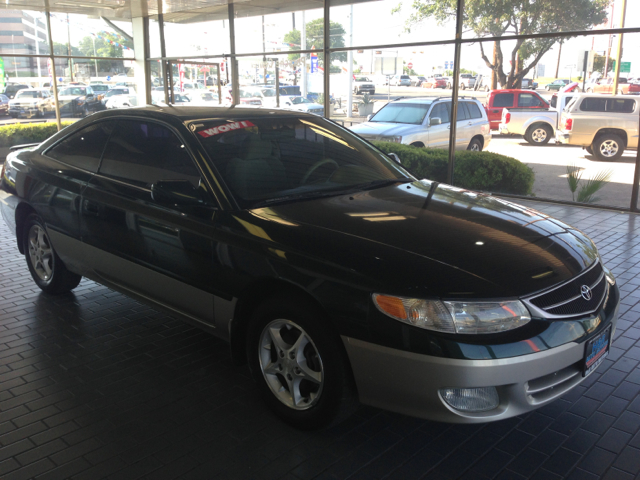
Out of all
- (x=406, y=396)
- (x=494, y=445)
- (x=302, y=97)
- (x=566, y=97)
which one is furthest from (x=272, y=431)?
(x=302, y=97)

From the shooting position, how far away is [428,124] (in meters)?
10.8

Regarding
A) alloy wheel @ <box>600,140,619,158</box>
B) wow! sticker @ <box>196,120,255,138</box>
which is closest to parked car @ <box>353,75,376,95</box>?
alloy wheel @ <box>600,140,619,158</box>

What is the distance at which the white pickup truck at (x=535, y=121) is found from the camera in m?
9.30

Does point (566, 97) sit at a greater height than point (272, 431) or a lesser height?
greater

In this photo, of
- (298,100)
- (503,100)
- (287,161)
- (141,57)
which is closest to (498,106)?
(503,100)

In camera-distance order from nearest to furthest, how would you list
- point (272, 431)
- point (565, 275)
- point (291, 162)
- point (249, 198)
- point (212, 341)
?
point (565, 275)
point (272, 431)
point (249, 198)
point (291, 162)
point (212, 341)

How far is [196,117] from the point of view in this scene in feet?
12.3

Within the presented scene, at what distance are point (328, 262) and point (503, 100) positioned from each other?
27.1ft

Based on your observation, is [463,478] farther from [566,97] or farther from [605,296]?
[566,97]

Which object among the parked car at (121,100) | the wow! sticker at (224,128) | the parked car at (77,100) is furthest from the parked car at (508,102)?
the parked car at (121,100)

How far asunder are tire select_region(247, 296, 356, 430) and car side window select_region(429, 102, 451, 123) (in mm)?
8244

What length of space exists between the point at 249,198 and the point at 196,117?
2.70 feet

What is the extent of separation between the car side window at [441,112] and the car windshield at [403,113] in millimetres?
155

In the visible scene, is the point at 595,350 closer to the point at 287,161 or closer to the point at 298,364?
the point at 298,364
